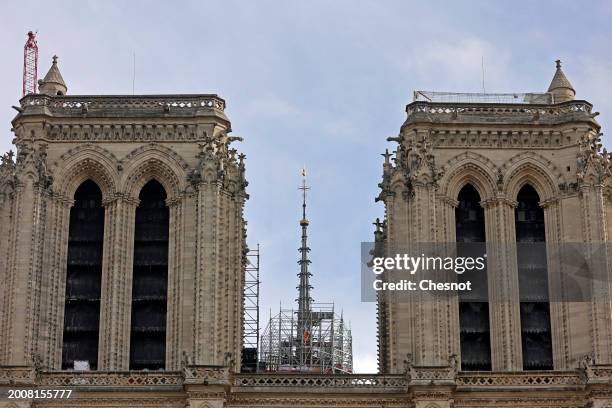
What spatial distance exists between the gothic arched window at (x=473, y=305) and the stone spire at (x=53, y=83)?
1422cm

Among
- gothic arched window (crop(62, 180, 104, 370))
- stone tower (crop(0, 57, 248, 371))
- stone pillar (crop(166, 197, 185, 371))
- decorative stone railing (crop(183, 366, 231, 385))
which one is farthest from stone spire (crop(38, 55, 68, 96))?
decorative stone railing (crop(183, 366, 231, 385))

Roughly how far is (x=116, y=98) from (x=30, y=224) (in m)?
5.47

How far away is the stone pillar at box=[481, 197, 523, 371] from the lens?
4688 cm

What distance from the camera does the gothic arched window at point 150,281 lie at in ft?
155

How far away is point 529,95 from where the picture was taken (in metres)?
52.0

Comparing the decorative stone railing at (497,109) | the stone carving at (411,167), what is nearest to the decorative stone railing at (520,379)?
the stone carving at (411,167)

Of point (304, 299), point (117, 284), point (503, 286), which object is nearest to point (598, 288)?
point (503, 286)

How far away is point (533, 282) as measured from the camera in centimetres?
4828

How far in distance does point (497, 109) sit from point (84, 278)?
1479cm

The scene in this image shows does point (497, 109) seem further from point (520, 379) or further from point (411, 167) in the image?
point (520, 379)

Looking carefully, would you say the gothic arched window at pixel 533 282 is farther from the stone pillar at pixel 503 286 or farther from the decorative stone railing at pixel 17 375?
the decorative stone railing at pixel 17 375

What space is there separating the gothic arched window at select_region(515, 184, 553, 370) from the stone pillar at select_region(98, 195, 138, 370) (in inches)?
495

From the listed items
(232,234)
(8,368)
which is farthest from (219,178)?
(8,368)

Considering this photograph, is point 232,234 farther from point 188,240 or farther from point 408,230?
point 408,230
